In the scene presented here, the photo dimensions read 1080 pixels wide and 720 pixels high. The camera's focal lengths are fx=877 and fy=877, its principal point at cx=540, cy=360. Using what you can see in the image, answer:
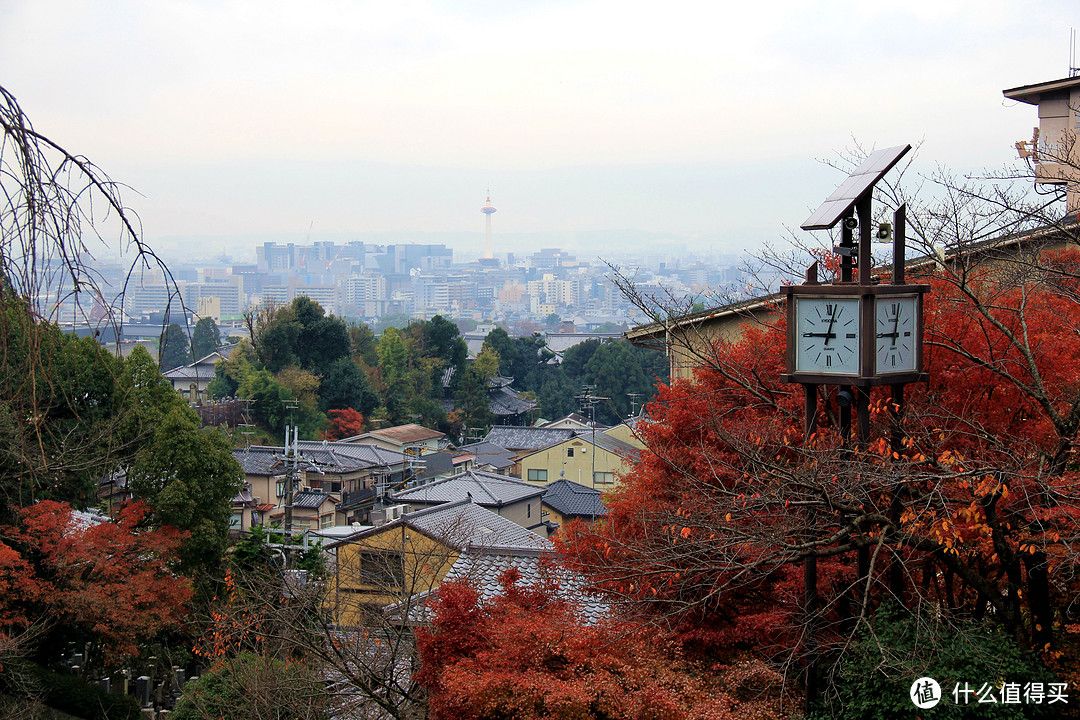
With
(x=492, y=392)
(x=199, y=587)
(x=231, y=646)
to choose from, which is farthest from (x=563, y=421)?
(x=231, y=646)

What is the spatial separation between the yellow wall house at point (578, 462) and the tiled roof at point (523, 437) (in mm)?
6642

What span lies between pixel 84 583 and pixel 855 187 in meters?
15.0

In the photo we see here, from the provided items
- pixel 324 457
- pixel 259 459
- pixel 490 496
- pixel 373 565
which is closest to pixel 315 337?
pixel 324 457

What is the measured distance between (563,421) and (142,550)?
105 feet

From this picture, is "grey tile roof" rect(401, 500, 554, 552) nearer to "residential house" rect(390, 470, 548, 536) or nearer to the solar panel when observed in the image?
"residential house" rect(390, 470, 548, 536)

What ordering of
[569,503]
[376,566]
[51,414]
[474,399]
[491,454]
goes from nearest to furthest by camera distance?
[376,566], [51,414], [569,503], [491,454], [474,399]

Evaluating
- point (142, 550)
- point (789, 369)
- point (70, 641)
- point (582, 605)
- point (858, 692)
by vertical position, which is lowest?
point (70, 641)

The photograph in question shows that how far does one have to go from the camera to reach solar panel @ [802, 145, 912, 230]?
5891 millimetres

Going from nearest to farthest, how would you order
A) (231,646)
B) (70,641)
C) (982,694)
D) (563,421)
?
(982,694)
(231,646)
(70,641)
(563,421)

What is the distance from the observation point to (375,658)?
8711 mm

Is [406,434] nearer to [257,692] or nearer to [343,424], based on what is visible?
[343,424]

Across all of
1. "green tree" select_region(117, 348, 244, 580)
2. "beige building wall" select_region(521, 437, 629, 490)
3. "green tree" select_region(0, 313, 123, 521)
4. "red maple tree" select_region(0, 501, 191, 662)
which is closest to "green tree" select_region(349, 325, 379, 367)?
"beige building wall" select_region(521, 437, 629, 490)

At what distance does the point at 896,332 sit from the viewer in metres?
6.04

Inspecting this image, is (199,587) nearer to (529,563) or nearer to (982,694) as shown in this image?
(529,563)
